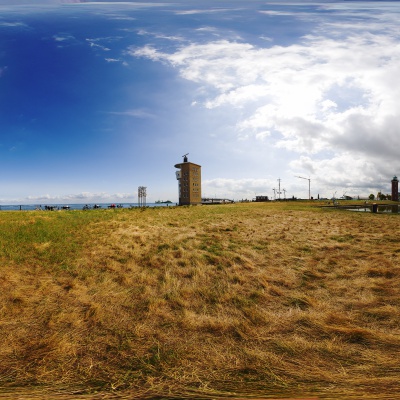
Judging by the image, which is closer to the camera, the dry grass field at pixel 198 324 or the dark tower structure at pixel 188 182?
the dry grass field at pixel 198 324

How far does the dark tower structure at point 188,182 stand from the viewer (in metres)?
92.1

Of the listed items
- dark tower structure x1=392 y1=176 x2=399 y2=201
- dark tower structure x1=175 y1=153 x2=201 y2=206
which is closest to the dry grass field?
dark tower structure x1=175 y1=153 x2=201 y2=206

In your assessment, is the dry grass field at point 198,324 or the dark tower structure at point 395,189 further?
the dark tower structure at point 395,189

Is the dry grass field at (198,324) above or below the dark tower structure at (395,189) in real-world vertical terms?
below

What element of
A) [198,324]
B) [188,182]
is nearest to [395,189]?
[188,182]

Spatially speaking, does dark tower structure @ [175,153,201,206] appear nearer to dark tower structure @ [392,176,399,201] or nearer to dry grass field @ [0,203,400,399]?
dark tower structure @ [392,176,399,201]

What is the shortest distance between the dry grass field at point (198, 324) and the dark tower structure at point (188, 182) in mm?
82642

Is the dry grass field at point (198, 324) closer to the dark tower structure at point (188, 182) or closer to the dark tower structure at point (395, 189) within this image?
the dark tower structure at point (188, 182)

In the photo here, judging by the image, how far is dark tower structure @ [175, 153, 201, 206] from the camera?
9206 cm

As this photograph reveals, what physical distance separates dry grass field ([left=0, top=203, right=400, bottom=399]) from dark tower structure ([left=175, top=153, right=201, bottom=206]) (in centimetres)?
8264

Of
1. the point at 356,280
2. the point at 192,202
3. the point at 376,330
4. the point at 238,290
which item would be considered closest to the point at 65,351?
the point at 238,290

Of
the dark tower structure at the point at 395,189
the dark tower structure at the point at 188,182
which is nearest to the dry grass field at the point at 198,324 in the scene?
the dark tower structure at the point at 188,182

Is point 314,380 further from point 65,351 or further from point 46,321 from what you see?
point 46,321

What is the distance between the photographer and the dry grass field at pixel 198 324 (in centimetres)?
301
